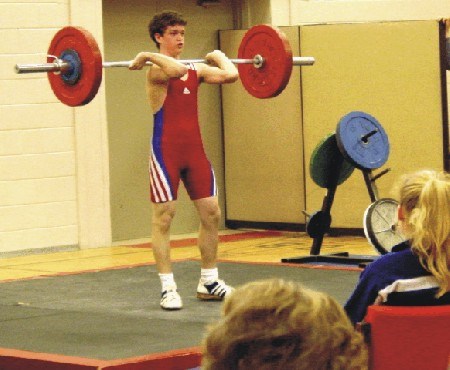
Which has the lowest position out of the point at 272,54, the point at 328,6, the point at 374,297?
the point at 374,297

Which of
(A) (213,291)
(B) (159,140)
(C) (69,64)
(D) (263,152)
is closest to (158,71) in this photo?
(B) (159,140)

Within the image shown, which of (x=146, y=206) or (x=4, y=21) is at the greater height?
(x=4, y=21)

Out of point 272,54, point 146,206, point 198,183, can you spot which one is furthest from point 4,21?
point 198,183

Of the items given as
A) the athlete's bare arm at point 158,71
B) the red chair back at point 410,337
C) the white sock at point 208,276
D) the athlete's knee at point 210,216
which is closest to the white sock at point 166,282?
the white sock at point 208,276

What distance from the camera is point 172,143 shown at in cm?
524

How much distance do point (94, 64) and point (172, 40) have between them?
1.75 feet

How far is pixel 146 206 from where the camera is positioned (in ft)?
28.6

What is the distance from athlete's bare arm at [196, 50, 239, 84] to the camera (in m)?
5.36

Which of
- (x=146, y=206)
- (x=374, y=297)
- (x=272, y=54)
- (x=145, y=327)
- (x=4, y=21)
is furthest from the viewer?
(x=146, y=206)

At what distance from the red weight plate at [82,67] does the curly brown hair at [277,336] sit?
4479 millimetres

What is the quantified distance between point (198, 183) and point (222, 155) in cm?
396

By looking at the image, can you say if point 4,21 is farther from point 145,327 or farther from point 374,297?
point 374,297

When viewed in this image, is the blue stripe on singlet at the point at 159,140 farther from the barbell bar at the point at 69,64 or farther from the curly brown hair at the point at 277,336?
the curly brown hair at the point at 277,336

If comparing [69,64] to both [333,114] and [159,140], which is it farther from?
[333,114]
